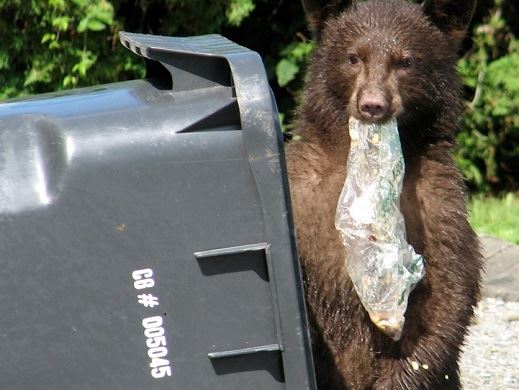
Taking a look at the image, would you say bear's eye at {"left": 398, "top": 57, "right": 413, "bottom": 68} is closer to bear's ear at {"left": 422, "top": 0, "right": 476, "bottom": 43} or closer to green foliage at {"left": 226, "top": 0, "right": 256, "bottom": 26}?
bear's ear at {"left": 422, "top": 0, "right": 476, "bottom": 43}

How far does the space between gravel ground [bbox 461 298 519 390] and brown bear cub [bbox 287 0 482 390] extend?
46.8 inches

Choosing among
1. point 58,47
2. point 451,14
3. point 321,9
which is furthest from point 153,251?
point 58,47

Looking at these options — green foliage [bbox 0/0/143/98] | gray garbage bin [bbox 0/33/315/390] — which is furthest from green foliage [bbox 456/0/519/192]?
gray garbage bin [bbox 0/33/315/390]

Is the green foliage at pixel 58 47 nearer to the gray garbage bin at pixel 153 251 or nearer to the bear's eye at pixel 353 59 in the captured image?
the bear's eye at pixel 353 59

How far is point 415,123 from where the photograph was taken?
162 inches

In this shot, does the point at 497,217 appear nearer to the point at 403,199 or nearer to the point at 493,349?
the point at 493,349

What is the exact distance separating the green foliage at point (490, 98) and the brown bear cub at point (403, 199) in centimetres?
430

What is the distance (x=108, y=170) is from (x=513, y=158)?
6.62 metres

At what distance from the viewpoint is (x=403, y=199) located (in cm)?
408

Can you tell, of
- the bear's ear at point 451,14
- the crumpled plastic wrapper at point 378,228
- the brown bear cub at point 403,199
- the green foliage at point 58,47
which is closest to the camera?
the crumpled plastic wrapper at point 378,228

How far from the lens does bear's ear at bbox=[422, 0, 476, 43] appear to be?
4.12m

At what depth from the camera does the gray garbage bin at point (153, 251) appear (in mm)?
2973

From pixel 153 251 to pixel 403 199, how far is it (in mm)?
1367

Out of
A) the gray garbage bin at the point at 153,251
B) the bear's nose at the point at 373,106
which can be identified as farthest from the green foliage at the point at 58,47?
the gray garbage bin at the point at 153,251
